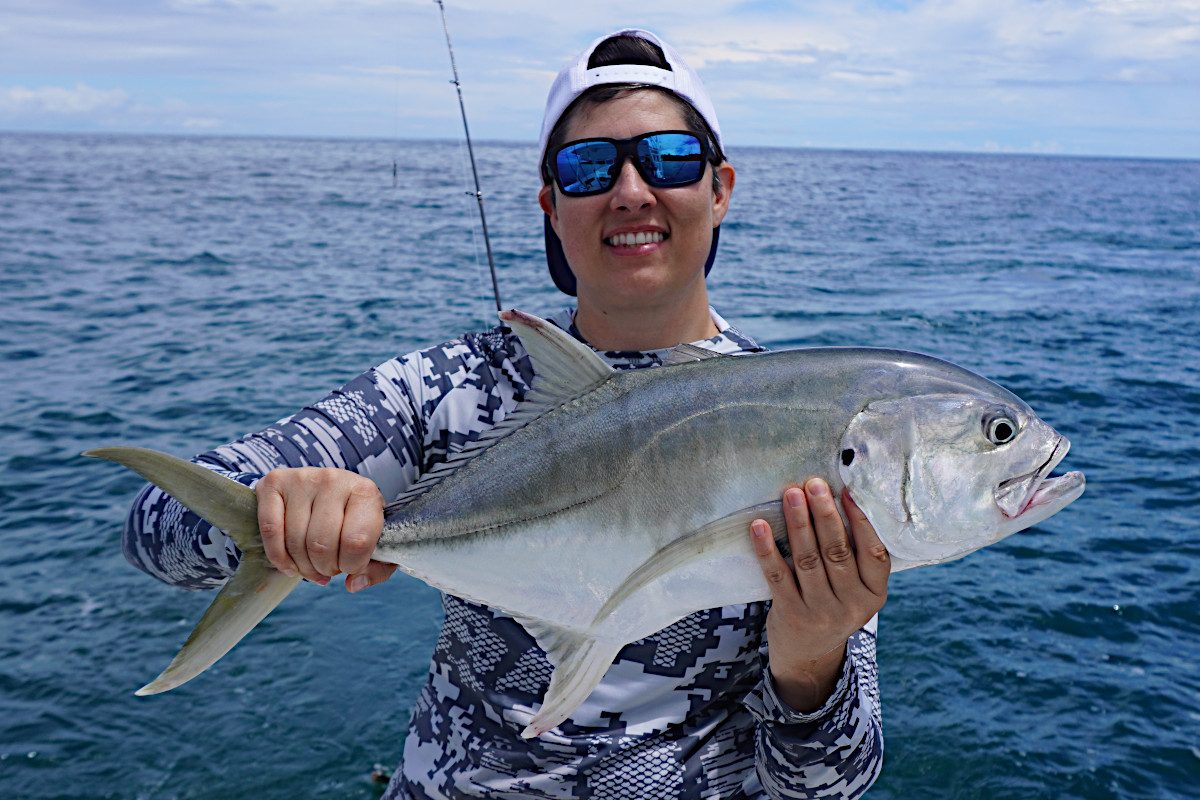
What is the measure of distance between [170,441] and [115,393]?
81.2 inches

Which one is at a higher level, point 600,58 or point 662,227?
point 600,58

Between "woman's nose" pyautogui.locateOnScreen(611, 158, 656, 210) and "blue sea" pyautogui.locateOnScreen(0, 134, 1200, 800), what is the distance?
12.2ft

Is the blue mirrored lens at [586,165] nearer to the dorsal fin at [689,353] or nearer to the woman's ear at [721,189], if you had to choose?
the woman's ear at [721,189]

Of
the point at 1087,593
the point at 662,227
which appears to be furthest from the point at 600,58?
the point at 1087,593

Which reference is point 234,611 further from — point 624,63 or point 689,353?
point 624,63

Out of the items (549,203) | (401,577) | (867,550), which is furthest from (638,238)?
(401,577)

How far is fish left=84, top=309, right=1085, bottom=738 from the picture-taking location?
1.61 metres

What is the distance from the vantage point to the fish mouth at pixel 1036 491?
1589mm

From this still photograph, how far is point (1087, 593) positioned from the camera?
21.1 ft

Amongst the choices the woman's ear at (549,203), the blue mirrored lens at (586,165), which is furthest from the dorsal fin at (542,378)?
the woman's ear at (549,203)

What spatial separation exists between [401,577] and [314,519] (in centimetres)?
516

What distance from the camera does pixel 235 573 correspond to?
67.4 inches

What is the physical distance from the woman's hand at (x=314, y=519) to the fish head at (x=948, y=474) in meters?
0.93

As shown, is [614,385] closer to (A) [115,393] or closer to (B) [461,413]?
(B) [461,413]
